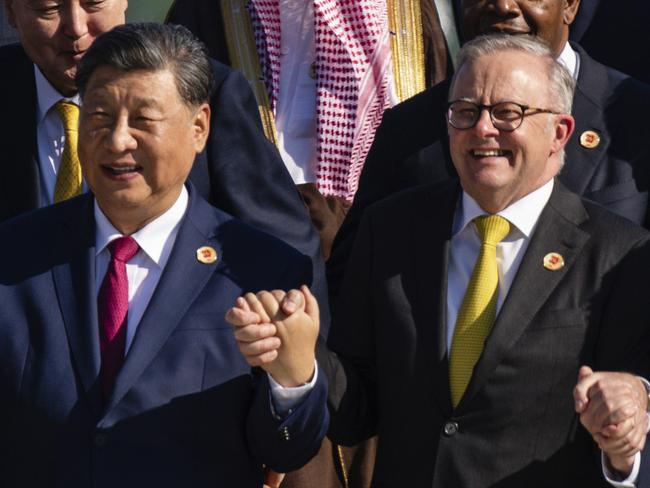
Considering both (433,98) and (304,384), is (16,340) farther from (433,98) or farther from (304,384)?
(433,98)

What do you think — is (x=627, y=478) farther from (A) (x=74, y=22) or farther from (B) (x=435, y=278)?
(A) (x=74, y=22)

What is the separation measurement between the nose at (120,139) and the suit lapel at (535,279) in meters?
0.98

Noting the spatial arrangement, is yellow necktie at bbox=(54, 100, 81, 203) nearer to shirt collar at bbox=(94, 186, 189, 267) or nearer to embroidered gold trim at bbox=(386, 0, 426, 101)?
shirt collar at bbox=(94, 186, 189, 267)

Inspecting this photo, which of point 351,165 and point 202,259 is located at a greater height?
point 202,259

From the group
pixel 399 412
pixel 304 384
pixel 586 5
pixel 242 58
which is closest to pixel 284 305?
pixel 304 384

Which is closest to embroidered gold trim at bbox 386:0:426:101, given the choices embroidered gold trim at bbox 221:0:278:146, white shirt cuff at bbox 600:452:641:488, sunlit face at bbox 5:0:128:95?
embroidered gold trim at bbox 221:0:278:146

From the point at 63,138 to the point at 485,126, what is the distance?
131 cm

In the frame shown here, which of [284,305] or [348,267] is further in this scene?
[348,267]

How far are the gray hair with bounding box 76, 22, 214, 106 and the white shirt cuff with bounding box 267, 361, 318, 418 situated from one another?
767mm

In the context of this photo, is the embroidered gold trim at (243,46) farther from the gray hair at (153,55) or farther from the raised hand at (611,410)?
the raised hand at (611,410)

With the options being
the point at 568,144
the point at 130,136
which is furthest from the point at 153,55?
the point at 568,144

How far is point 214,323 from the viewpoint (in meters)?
4.10

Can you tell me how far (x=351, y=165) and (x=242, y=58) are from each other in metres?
0.54

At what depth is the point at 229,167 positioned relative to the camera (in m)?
4.78
